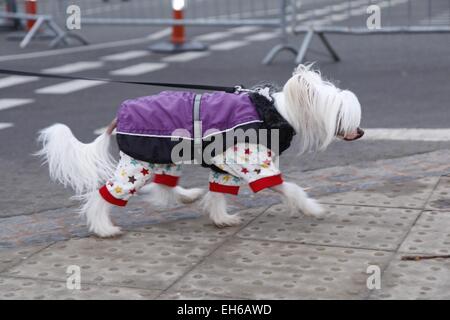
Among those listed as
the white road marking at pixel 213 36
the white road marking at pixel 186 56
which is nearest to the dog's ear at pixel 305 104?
the white road marking at pixel 186 56

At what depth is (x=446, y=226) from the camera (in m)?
5.35

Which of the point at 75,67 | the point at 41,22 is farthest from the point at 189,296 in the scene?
the point at 41,22

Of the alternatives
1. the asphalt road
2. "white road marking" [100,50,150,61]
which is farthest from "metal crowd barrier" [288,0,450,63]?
"white road marking" [100,50,150,61]

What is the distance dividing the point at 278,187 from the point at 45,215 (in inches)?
61.4

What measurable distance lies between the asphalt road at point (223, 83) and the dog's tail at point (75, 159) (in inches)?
29.2

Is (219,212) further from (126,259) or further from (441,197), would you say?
(441,197)

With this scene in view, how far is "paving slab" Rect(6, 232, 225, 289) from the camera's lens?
4746 millimetres

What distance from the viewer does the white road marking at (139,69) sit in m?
11.8

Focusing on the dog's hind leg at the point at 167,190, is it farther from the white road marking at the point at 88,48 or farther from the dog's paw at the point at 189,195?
the white road marking at the point at 88,48

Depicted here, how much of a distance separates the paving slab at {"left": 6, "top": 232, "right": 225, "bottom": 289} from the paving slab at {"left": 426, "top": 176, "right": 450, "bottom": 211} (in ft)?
4.62

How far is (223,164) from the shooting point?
531cm

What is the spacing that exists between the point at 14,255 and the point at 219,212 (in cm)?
121

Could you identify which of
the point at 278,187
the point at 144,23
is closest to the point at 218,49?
the point at 144,23
